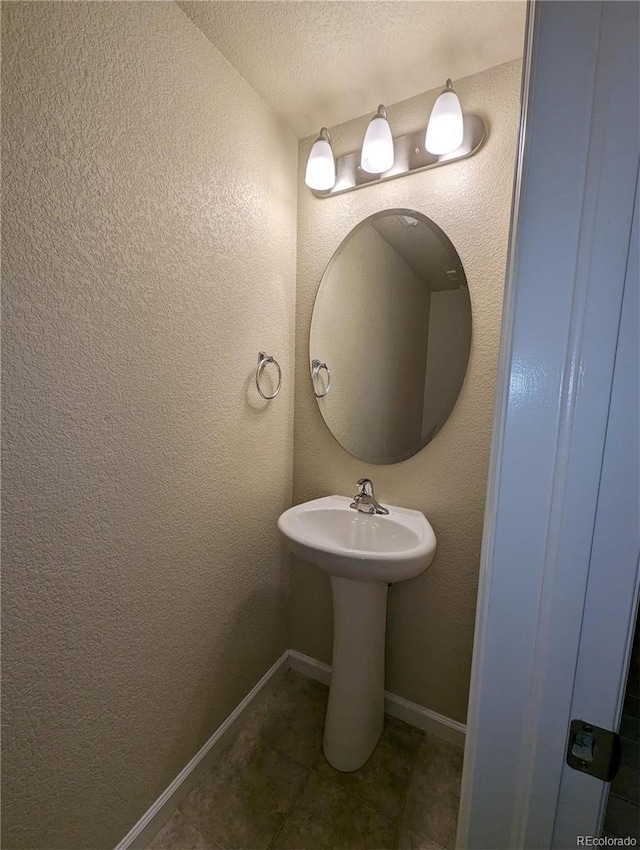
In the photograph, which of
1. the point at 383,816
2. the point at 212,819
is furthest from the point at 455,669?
the point at 212,819

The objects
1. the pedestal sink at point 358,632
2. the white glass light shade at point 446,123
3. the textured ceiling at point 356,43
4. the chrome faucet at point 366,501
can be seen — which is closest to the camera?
the textured ceiling at point 356,43

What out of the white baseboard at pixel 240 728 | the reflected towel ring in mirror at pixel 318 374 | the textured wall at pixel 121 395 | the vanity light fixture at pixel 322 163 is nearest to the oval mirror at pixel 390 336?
the reflected towel ring in mirror at pixel 318 374

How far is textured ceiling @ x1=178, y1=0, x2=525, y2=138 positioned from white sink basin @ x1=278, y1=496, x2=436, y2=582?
1494 mm

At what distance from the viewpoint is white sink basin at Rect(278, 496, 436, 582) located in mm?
979

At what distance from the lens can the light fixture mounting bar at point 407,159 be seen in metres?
1.08

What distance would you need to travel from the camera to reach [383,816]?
106 cm

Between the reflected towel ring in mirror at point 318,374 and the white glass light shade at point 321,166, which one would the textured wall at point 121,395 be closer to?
the white glass light shade at point 321,166

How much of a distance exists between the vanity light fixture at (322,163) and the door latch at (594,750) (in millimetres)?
1570

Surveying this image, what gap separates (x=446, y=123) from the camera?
40.9 inches

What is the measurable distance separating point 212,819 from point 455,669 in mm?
929

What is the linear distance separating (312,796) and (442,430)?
1.30m

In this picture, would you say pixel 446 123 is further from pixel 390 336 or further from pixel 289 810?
pixel 289 810

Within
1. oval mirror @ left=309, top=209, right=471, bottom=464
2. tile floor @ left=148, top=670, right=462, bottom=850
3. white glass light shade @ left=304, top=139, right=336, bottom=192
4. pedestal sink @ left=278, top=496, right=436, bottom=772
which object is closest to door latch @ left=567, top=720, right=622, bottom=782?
pedestal sink @ left=278, top=496, right=436, bottom=772

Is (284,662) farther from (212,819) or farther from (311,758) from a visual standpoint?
(212,819)
